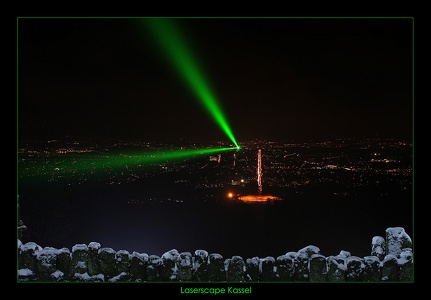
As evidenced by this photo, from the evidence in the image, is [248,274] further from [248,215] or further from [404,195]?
[404,195]

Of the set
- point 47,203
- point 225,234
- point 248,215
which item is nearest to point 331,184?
point 248,215

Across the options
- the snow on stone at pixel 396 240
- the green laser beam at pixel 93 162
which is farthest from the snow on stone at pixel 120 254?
the green laser beam at pixel 93 162

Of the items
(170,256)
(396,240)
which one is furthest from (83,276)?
(396,240)

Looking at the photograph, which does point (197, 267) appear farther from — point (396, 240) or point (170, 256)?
point (396, 240)

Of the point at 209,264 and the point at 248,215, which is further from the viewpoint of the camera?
Result: the point at 248,215

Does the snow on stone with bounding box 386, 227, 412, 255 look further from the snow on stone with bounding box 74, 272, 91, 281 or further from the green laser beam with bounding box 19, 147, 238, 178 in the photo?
the green laser beam with bounding box 19, 147, 238, 178

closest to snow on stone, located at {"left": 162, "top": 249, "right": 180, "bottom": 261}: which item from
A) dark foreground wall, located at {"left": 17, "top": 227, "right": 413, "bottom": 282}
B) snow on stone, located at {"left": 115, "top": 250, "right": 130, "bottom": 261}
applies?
dark foreground wall, located at {"left": 17, "top": 227, "right": 413, "bottom": 282}
